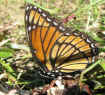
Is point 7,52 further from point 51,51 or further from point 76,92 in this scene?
point 76,92

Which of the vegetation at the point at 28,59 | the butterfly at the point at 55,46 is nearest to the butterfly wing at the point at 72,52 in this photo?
the butterfly at the point at 55,46

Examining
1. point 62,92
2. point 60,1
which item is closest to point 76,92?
point 62,92

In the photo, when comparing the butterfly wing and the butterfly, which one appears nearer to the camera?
the butterfly

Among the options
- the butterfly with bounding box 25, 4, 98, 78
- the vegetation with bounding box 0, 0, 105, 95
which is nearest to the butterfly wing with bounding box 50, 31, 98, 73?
the butterfly with bounding box 25, 4, 98, 78

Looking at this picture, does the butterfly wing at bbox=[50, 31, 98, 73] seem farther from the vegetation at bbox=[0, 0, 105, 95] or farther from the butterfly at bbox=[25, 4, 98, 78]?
the vegetation at bbox=[0, 0, 105, 95]

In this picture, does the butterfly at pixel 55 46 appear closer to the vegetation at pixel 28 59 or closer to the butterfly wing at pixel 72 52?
the butterfly wing at pixel 72 52

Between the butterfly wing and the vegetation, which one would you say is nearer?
the vegetation

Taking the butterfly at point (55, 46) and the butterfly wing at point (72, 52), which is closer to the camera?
the butterfly at point (55, 46)

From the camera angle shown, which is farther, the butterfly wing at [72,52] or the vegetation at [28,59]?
the butterfly wing at [72,52]
